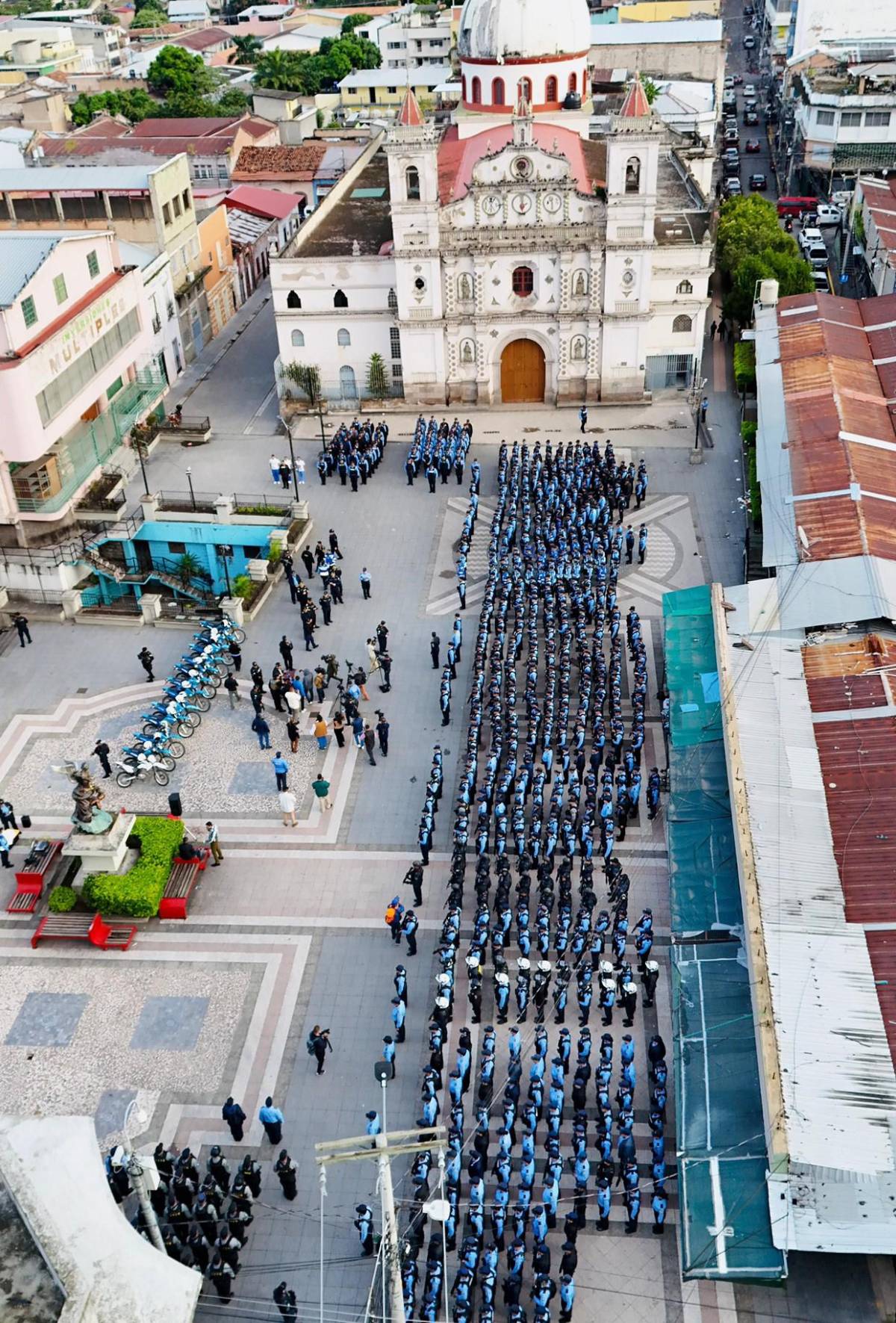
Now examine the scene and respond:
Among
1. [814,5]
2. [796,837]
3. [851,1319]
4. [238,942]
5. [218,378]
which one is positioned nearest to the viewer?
[851,1319]

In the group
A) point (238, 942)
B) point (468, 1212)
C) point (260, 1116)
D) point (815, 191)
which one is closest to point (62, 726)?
point (238, 942)

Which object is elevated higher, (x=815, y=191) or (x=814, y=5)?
(x=814, y=5)

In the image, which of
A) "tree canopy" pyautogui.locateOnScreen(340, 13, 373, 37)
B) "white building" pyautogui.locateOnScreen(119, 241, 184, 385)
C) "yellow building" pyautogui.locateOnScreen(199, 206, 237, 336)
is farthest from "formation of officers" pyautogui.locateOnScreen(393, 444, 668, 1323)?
"tree canopy" pyautogui.locateOnScreen(340, 13, 373, 37)

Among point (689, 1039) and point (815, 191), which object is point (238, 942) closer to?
point (689, 1039)

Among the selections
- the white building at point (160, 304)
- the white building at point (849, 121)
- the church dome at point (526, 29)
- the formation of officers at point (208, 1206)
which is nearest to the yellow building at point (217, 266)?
the white building at point (160, 304)

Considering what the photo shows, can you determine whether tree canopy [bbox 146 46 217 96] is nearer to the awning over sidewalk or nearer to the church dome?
the church dome

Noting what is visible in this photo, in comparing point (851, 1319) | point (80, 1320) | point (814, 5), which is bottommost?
point (851, 1319)

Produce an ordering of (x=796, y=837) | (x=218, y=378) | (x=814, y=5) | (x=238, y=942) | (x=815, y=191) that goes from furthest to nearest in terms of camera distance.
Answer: (x=814, y=5), (x=815, y=191), (x=218, y=378), (x=238, y=942), (x=796, y=837)
